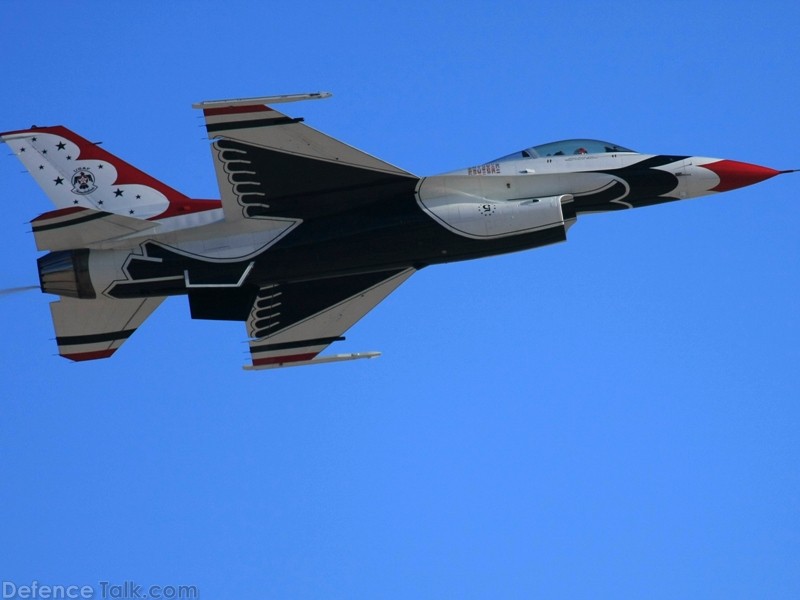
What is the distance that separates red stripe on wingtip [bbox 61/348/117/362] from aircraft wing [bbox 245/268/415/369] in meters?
2.45

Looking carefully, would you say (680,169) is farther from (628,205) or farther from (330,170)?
(330,170)

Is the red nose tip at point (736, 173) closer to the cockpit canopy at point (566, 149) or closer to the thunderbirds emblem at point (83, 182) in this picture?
the cockpit canopy at point (566, 149)

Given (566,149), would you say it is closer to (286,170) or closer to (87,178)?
(286,170)

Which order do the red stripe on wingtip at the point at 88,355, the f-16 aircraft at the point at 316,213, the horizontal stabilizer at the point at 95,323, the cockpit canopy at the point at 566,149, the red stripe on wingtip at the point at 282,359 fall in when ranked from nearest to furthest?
the f-16 aircraft at the point at 316,213 < the cockpit canopy at the point at 566,149 < the horizontal stabilizer at the point at 95,323 < the red stripe on wingtip at the point at 88,355 < the red stripe on wingtip at the point at 282,359

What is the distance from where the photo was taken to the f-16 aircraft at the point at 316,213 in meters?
20.3

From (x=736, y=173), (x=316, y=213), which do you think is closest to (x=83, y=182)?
(x=316, y=213)

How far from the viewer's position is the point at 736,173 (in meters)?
21.4

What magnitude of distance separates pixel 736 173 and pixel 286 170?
7.49m

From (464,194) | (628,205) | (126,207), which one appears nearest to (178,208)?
(126,207)

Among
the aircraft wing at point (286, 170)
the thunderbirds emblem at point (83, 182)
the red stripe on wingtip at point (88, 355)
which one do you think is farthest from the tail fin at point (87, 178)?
the red stripe on wingtip at point (88, 355)

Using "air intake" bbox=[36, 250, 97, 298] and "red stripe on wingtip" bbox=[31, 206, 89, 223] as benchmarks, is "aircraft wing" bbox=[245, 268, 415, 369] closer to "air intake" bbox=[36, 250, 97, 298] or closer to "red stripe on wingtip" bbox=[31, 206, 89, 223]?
"air intake" bbox=[36, 250, 97, 298]

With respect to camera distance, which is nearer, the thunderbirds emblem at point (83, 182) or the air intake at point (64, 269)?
the air intake at point (64, 269)

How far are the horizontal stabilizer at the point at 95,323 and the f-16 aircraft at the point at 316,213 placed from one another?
106 mm

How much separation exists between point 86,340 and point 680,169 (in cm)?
1051
